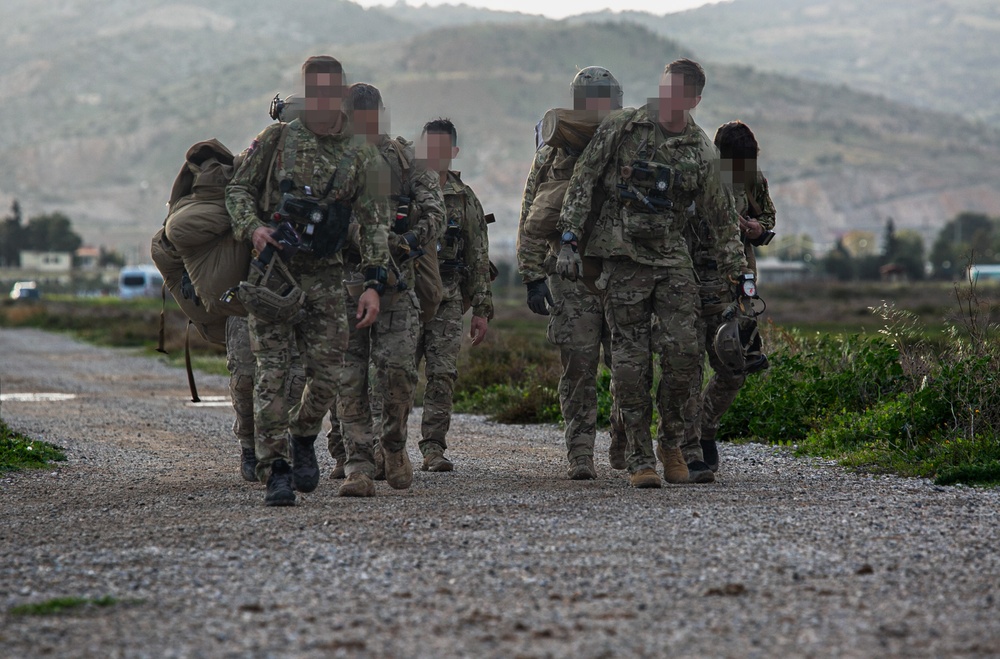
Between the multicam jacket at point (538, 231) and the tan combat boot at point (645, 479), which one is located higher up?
the multicam jacket at point (538, 231)

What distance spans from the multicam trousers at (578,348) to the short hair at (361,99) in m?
1.71

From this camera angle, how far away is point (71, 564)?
524 centimetres

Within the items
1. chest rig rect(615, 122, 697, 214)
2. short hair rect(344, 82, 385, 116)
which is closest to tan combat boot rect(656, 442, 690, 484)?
chest rig rect(615, 122, 697, 214)

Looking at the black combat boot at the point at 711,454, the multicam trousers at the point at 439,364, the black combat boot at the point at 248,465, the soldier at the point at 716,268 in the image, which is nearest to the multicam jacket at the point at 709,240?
the soldier at the point at 716,268

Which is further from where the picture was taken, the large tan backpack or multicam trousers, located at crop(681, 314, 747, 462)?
multicam trousers, located at crop(681, 314, 747, 462)

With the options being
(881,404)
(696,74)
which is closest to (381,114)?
(696,74)

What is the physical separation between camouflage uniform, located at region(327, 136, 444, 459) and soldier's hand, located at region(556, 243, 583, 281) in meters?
0.78

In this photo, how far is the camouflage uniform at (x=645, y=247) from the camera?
24.7ft

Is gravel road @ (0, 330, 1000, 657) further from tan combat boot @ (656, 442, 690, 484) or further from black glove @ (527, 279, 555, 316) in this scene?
black glove @ (527, 279, 555, 316)

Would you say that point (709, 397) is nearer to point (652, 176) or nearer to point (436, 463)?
point (652, 176)

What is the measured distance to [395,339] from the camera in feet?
24.6

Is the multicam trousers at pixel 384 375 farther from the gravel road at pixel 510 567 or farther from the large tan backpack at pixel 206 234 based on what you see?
the large tan backpack at pixel 206 234

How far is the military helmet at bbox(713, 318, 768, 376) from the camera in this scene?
787 cm

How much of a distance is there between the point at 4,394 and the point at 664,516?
13.7 metres
